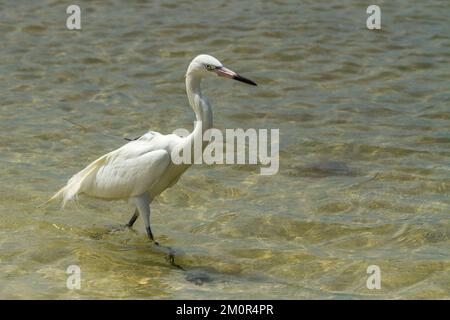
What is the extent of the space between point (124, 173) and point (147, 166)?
277mm

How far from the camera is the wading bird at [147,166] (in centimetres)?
728

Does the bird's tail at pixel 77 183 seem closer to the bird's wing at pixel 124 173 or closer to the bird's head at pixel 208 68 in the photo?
the bird's wing at pixel 124 173

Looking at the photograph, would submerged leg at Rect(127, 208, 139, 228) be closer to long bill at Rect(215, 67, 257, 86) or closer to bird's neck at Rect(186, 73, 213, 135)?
bird's neck at Rect(186, 73, 213, 135)

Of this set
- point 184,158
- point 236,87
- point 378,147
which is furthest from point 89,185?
point 236,87

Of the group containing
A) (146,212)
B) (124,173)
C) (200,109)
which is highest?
(200,109)

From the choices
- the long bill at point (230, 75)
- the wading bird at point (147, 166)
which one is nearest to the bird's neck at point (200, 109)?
the wading bird at point (147, 166)

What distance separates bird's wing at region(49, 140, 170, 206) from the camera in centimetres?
734

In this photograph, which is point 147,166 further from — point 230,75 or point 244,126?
point 244,126

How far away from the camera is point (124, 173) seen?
7.50 m

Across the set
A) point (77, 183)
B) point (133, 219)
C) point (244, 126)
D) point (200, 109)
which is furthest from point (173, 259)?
point (244, 126)

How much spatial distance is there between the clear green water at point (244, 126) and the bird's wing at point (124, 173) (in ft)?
1.51

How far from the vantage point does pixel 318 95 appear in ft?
39.2
